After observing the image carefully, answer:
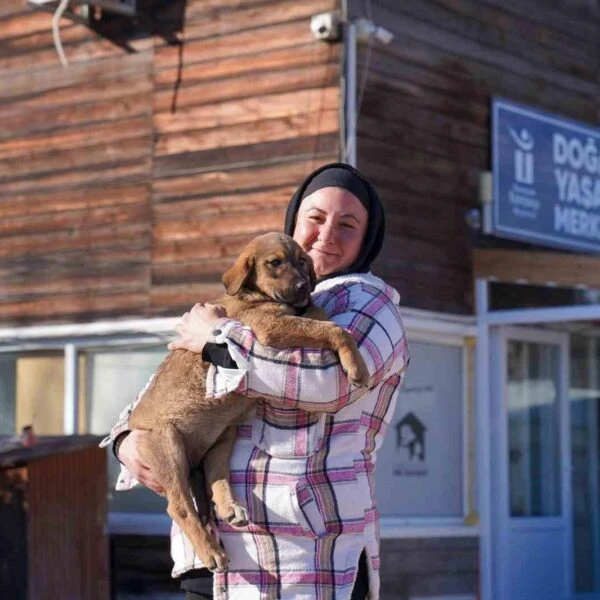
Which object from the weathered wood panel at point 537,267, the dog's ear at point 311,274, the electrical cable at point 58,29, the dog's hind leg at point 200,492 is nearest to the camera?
the dog's hind leg at point 200,492

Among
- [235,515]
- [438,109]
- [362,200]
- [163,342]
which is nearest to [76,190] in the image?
[163,342]

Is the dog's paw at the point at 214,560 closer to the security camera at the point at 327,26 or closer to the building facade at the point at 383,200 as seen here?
the building facade at the point at 383,200

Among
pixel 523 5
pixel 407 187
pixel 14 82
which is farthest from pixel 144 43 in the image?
pixel 523 5

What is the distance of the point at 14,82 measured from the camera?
31.5 feet

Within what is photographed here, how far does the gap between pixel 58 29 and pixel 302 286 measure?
261 inches

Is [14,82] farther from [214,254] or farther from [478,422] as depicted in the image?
[478,422]

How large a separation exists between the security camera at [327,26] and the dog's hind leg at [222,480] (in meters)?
5.26

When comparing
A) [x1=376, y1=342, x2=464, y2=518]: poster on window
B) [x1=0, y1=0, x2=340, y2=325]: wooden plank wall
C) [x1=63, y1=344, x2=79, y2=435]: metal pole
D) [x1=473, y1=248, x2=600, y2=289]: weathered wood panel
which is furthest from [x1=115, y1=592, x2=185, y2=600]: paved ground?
[x1=473, y1=248, x2=600, y2=289]: weathered wood panel

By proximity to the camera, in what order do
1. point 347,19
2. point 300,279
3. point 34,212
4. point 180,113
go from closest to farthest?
point 300,279 → point 347,19 → point 180,113 → point 34,212

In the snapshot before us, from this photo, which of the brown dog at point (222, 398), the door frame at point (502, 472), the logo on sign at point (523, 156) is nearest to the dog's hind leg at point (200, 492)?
the brown dog at point (222, 398)

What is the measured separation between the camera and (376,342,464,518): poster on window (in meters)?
8.55

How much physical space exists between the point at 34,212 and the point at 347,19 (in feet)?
8.66

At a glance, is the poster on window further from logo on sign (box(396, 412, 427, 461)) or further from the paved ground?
the paved ground

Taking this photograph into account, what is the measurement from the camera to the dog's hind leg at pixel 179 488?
3.05m
